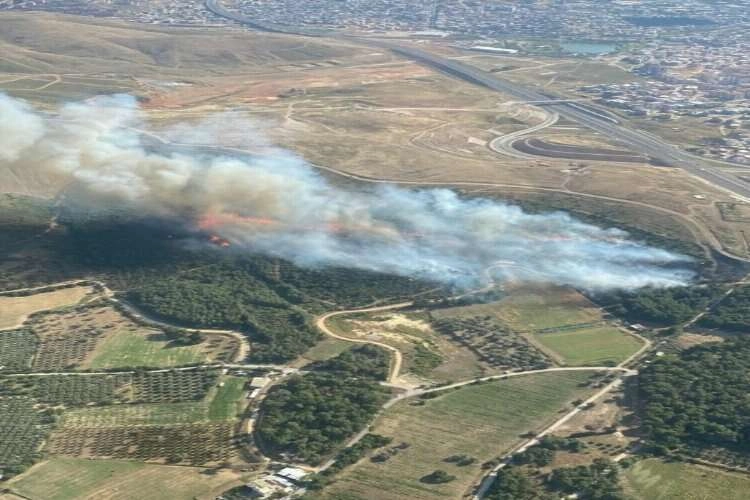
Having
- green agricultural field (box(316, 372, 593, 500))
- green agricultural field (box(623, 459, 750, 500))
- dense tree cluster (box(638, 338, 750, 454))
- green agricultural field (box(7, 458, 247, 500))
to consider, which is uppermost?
dense tree cluster (box(638, 338, 750, 454))

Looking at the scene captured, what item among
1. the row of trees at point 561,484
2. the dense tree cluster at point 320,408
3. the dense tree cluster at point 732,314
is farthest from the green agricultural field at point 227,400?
the dense tree cluster at point 732,314

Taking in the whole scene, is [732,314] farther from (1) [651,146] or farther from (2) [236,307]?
(1) [651,146]

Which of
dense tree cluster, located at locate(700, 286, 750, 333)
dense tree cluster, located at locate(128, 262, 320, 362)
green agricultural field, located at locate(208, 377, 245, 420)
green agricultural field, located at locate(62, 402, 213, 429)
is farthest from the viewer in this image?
dense tree cluster, located at locate(700, 286, 750, 333)

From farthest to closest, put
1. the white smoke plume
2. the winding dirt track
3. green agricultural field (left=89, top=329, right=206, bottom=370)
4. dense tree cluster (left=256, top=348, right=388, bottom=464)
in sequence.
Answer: the white smoke plume, green agricultural field (left=89, top=329, right=206, bottom=370), the winding dirt track, dense tree cluster (left=256, top=348, right=388, bottom=464)

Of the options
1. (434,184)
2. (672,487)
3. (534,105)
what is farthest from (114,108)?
(672,487)

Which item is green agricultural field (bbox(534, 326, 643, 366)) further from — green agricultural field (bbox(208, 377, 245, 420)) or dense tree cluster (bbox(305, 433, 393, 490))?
green agricultural field (bbox(208, 377, 245, 420))

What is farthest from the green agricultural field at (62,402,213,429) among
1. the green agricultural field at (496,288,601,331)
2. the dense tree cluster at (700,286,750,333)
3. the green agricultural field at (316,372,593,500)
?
the dense tree cluster at (700,286,750,333)

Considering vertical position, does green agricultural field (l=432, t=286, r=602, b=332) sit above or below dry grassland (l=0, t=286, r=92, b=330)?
above
